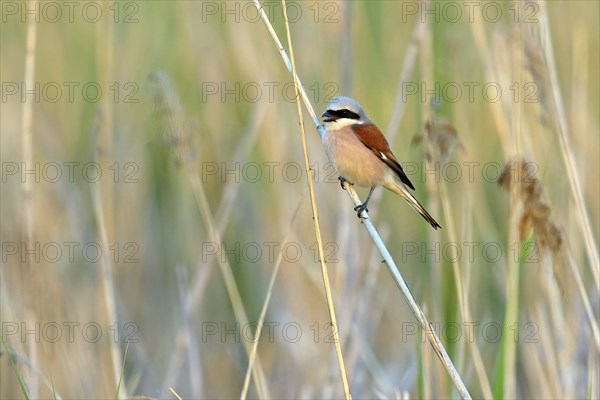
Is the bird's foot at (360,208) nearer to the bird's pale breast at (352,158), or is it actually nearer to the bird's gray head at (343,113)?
the bird's pale breast at (352,158)

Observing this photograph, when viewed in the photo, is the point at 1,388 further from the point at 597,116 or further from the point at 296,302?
the point at 597,116

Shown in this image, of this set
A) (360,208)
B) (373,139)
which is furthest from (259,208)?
(360,208)

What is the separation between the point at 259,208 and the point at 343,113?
1.34 meters

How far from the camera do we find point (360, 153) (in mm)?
3135

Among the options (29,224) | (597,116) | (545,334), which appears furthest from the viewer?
(597,116)

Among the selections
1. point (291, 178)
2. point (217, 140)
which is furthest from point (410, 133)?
point (217, 140)

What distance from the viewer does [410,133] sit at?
444 cm

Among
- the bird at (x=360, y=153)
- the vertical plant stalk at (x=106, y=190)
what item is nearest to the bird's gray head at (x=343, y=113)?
the bird at (x=360, y=153)

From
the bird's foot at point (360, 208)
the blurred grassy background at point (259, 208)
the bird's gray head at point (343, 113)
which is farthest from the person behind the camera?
the blurred grassy background at point (259, 208)

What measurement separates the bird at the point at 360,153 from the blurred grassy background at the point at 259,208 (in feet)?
1.06

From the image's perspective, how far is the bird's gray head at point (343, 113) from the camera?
301 cm

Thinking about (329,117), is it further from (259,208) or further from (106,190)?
(259,208)

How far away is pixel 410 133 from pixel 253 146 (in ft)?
2.73

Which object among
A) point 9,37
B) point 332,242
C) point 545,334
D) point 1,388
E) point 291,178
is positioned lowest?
point 1,388
